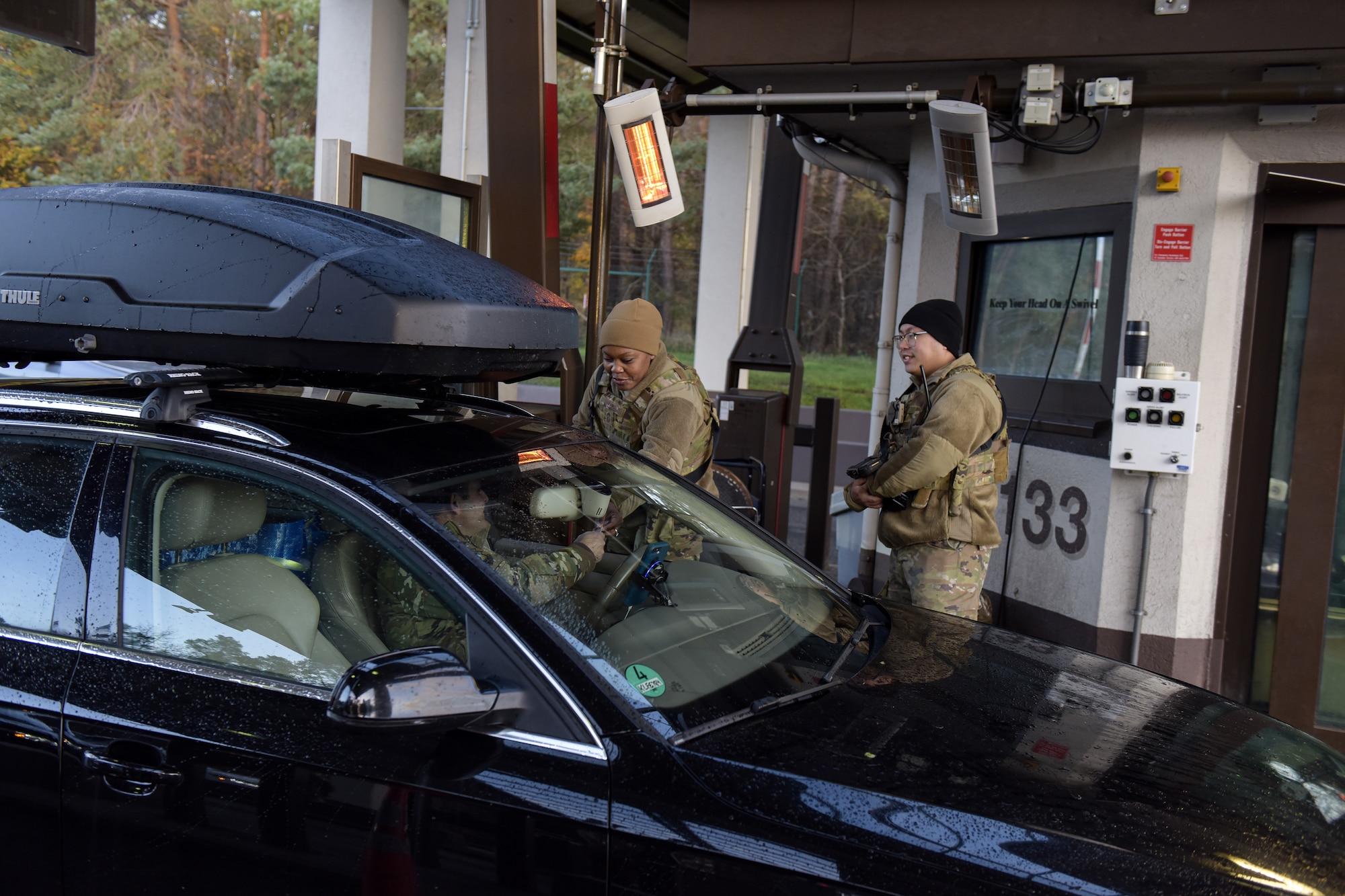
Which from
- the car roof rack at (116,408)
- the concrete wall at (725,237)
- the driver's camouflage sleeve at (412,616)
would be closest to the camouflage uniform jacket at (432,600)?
the driver's camouflage sleeve at (412,616)

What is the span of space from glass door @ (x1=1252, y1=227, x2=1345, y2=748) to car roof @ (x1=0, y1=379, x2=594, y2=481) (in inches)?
142

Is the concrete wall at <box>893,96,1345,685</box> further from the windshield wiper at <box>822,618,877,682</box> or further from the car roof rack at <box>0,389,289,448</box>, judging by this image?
the car roof rack at <box>0,389,289,448</box>

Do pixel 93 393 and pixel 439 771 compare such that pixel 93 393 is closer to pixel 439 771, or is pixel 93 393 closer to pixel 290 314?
pixel 290 314

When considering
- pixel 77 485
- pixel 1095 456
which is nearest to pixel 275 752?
pixel 77 485

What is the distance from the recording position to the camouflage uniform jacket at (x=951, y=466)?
13.0 feet

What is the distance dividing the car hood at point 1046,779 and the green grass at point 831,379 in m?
20.1

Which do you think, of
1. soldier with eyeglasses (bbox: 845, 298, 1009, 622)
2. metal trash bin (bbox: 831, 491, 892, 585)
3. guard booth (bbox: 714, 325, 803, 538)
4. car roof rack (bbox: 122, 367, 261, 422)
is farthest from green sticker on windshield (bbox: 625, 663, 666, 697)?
metal trash bin (bbox: 831, 491, 892, 585)

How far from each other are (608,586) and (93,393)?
134 cm

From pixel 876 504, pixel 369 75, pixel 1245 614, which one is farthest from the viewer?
pixel 369 75

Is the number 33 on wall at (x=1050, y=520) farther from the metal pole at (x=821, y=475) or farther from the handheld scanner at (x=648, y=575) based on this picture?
the handheld scanner at (x=648, y=575)

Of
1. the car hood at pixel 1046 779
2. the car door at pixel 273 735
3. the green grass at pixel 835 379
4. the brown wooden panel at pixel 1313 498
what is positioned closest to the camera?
the car hood at pixel 1046 779

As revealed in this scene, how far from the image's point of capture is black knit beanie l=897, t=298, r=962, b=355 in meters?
4.07

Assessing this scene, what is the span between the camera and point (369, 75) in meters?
8.98

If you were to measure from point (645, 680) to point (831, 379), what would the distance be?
91.5 feet
